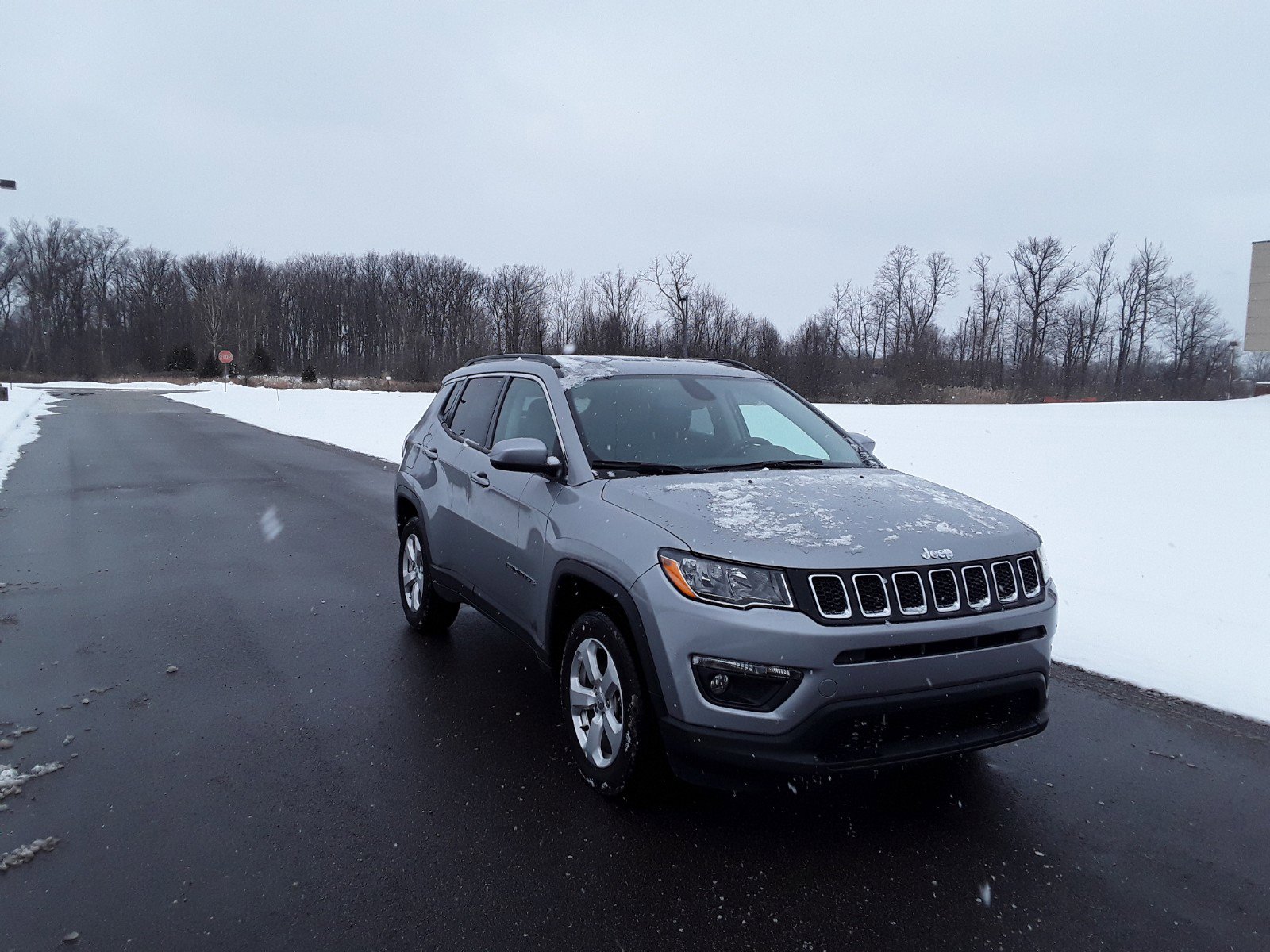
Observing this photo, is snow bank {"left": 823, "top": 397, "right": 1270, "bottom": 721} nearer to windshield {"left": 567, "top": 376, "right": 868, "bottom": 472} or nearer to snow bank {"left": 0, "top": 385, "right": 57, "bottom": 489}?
windshield {"left": 567, "top": 376, "right": 868, "bottom": 472}

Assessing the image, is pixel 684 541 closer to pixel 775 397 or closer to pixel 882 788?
pixel 882 788

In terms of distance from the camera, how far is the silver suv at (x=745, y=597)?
283cm

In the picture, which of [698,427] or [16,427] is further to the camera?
[16,427]

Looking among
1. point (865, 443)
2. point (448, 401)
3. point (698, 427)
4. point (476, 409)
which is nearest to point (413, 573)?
point (448, 401)

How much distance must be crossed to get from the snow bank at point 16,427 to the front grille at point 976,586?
13713 mm

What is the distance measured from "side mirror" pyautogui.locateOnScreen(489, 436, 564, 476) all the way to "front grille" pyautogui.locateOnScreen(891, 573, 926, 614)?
1.62 meters

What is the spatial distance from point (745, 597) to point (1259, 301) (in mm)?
43186

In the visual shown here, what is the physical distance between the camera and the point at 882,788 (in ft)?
11.8

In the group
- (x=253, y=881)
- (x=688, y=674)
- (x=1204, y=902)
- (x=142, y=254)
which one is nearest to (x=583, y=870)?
(x=688, y=674)

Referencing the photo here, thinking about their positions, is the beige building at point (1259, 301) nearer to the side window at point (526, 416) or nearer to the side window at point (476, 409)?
the side window at point (476, 409)

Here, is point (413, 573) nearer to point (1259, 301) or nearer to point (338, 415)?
point (338, 415)

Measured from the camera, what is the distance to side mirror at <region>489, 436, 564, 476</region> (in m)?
3.76

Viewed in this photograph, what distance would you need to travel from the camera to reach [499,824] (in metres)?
3.26

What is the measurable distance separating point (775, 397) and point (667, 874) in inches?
111
